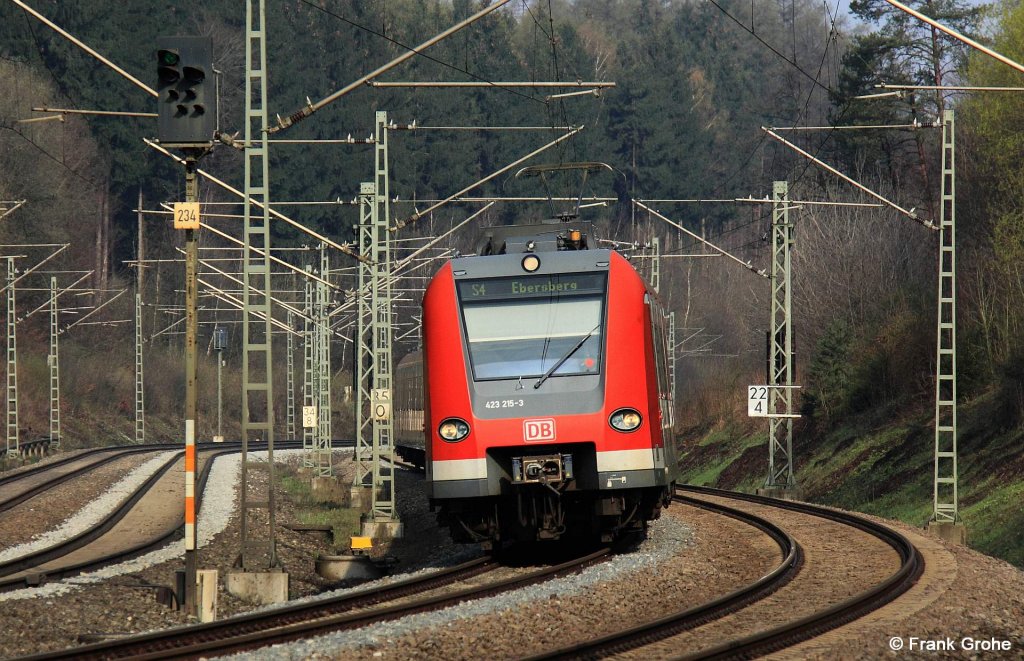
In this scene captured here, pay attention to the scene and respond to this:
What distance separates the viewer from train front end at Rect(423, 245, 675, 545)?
16188mm

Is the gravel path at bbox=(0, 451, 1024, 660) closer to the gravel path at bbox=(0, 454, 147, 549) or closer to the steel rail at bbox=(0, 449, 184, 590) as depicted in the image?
the steel rail at bbox=(0, 449, 184, 590)

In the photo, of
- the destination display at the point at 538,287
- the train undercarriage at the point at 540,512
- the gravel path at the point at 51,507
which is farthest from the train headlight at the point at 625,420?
the gravel path at the point at 51,507

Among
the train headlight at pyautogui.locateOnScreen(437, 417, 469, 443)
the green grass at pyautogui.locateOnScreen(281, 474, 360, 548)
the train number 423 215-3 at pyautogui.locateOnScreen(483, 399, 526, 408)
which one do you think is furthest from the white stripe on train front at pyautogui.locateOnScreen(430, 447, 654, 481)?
the green grass at pyautogui.locateOnScreen(281, 474, 360, 548)

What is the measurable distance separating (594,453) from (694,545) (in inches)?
139

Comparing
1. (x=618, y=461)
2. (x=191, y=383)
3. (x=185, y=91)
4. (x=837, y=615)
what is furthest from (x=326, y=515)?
(x=837, y=615)

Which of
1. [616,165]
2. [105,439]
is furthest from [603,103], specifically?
[105,439]

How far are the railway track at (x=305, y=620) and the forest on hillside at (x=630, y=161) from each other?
22958mm

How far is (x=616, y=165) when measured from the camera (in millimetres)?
98625

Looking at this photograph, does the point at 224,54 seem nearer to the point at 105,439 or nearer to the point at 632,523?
the point at 105,439

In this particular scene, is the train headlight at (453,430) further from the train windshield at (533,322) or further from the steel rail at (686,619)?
the steel rail at (686,619)

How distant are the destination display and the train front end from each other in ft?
0.04

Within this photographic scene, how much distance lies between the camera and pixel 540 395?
16.2 meters

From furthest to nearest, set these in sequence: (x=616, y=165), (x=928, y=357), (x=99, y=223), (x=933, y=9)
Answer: (x=616, y=165) < (x=99, y=223) < (x=933, y=9) < (x=928, y=357)

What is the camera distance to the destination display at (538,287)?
55.0 feet
